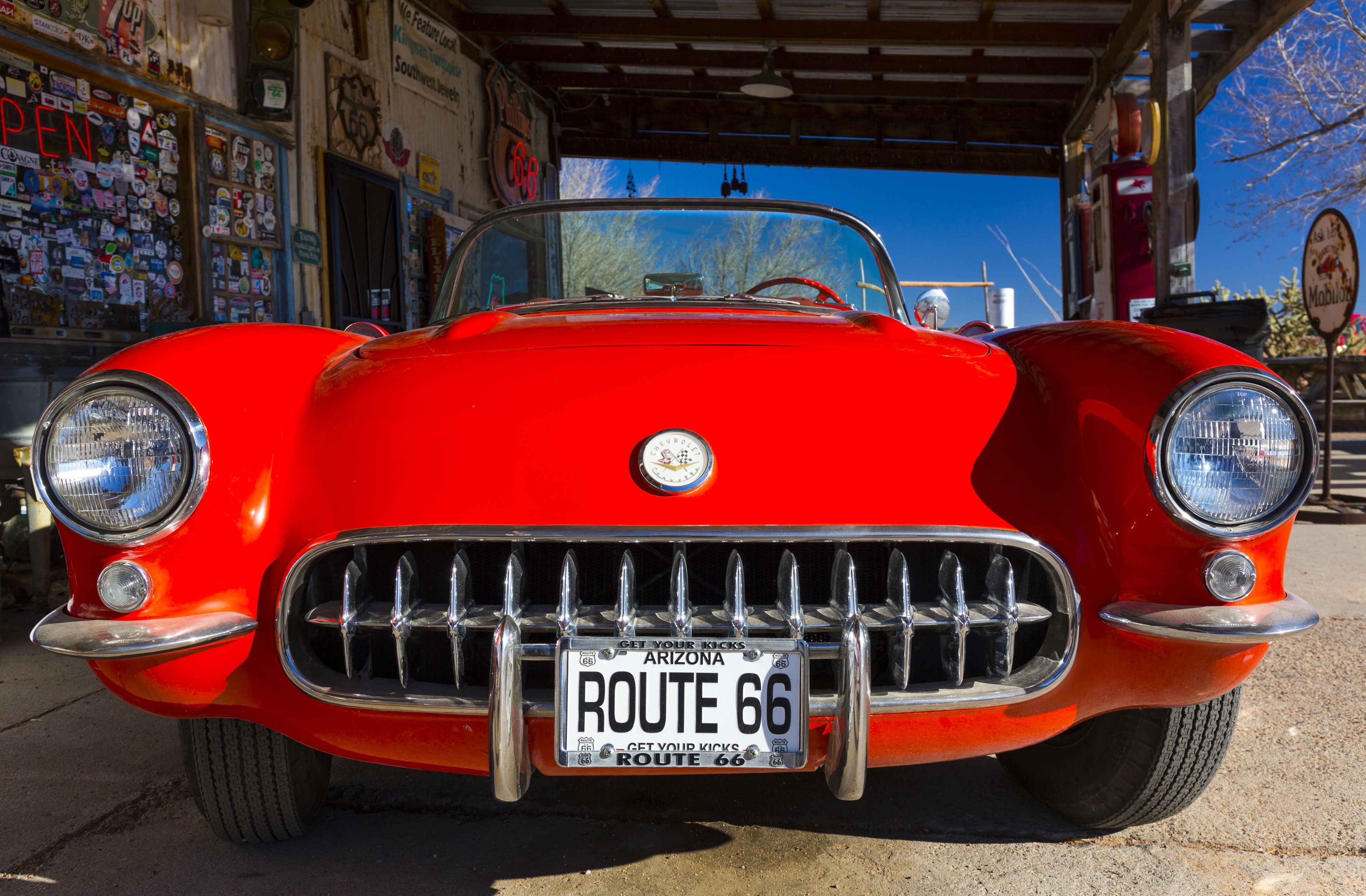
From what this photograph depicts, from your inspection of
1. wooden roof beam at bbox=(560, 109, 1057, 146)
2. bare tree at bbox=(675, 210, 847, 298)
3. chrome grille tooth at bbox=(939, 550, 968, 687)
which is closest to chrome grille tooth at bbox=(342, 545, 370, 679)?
chrome grille tooth at bbox=(939, 550, 968, 687)

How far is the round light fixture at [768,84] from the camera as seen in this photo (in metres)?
7.95

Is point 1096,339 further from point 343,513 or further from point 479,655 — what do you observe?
point 343,513

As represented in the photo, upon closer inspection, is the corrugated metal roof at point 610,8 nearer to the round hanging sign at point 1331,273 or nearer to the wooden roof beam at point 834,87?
the wooden roof beam at point 834,87

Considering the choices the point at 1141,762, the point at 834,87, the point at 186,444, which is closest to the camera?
the point at 186,444

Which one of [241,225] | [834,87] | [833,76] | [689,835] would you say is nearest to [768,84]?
[833,76]

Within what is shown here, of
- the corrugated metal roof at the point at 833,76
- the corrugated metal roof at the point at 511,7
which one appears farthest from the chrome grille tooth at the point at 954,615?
the corrugated metal roof at the point at 833,76

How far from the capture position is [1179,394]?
133 cm

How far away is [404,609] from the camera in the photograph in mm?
→ 1279

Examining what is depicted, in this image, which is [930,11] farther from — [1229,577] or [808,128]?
[1229,577]

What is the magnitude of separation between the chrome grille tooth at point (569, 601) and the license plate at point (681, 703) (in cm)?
2

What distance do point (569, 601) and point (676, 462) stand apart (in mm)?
246

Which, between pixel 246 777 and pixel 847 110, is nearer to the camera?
pixel 246 777

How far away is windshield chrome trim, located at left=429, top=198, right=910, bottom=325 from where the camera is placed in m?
2.40

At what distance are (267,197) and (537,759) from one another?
200 inches
